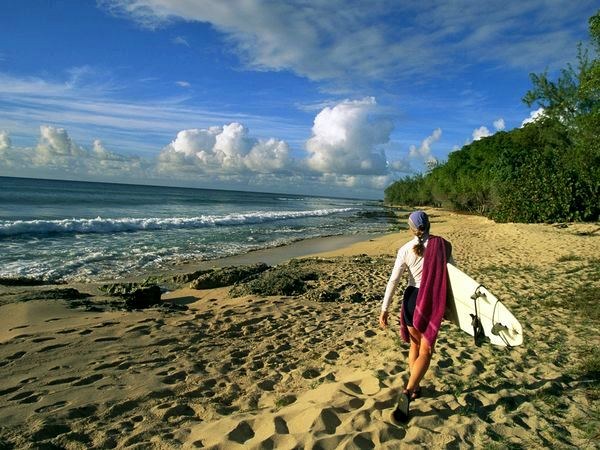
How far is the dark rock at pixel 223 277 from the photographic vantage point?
10711 millimetres

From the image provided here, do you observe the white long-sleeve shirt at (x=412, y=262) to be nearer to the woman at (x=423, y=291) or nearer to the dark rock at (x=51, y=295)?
the woman at (x=423, y=291)

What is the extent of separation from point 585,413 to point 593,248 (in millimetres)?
14100

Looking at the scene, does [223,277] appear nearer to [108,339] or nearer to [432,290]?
[108,339]

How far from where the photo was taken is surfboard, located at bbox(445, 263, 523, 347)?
13.7ft

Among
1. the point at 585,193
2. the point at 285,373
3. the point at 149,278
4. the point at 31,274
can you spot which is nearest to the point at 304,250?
the point at 149,278

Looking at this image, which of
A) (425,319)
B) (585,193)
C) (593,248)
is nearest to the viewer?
(425,319)

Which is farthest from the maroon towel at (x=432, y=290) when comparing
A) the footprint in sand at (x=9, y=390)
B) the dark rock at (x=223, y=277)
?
the dark rock at (x=223, y=277)

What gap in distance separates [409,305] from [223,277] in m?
7.54

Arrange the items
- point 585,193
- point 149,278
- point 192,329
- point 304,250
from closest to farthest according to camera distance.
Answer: point 192,329
point 149,278
point 304,250
point 585,193

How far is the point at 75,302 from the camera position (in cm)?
859

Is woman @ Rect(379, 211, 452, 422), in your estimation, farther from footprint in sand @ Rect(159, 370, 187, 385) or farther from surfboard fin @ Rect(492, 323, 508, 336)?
footprint in sand @ Rect(159, 370, 187, 385)

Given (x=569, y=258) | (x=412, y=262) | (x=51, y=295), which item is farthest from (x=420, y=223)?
(x=569, y=258)

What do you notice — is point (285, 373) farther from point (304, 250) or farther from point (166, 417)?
point (304, 250)

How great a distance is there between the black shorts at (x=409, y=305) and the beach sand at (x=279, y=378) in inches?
33.1
